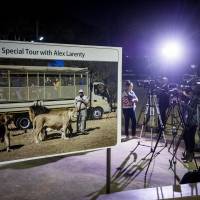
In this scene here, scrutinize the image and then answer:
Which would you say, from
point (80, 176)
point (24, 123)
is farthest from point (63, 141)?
point (80, 176)

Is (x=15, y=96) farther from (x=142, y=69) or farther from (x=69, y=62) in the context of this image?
(x=142, y=69)

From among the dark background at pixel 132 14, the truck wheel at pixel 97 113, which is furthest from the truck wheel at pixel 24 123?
the dark background at pixel 132 14

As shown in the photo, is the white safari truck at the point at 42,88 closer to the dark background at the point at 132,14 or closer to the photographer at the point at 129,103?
the dark background at the point at 132,14

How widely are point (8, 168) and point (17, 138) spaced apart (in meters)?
3.80

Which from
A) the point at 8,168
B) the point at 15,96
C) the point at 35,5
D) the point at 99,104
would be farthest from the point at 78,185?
the point at 35,5

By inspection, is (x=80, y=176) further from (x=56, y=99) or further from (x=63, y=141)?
(x=56, y=99)

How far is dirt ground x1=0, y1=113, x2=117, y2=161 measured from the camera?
245 centimetres

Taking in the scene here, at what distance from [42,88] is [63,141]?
1.72ft

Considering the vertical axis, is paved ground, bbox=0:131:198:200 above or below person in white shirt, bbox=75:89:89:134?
below

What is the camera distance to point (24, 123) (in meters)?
2.46

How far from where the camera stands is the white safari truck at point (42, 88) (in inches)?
90.9

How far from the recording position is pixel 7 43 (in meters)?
2.31

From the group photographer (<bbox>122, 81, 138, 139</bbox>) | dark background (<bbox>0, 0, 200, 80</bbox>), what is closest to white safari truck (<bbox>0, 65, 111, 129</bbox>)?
dark background (<bbox>0, 0, 200, 80</bbox>)

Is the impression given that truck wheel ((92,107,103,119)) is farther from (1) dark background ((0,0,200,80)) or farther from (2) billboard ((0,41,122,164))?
(1) dark background ((0,0,200,80))
